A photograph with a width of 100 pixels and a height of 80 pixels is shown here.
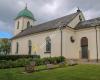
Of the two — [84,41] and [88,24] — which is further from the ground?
[88,24]

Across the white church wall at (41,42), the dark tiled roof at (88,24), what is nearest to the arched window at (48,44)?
the white church wall at (41,42)

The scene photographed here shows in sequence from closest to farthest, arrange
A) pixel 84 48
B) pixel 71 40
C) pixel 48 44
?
pixel 84 48 < pixel 71 40 < pixel 48 44

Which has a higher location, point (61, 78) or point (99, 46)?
point (99, 46)

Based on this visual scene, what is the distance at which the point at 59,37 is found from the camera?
101ft

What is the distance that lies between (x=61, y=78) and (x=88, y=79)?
1.81m

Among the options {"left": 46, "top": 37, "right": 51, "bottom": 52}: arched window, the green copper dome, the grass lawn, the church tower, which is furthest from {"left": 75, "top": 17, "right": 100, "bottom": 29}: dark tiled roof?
the green copper dome

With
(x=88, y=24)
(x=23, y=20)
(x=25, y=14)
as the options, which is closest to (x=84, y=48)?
(x=88, y=24)

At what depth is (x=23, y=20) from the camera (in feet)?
155

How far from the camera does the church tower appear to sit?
47.2 metres

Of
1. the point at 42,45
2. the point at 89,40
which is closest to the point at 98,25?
the point at 89,40

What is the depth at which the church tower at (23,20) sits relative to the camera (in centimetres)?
4722

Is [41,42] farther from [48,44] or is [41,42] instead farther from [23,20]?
[23,20]

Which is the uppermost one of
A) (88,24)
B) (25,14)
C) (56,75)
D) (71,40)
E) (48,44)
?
(25,14)

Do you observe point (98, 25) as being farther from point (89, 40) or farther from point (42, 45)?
point (42, 45)
